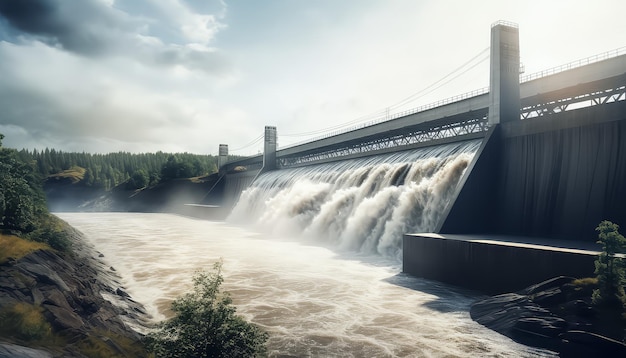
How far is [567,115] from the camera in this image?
Result: 17.3m

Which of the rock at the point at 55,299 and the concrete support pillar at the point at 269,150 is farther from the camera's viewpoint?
the concrete support pillar at the point at 269,150

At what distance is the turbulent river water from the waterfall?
1.77 m

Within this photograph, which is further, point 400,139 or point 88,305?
point 400,139

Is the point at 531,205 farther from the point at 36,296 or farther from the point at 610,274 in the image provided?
the point at 36,296

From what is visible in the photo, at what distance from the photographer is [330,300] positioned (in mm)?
13172

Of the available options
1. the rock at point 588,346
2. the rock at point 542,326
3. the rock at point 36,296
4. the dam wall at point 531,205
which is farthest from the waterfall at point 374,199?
the rock at point 36,296

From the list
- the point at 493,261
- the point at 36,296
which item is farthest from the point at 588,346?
the point at 36,296

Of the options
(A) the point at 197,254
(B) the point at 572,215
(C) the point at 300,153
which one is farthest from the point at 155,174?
(B) the point at 572,215

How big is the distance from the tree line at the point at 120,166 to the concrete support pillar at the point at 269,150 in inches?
1233

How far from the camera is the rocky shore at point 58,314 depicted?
6.19 meters

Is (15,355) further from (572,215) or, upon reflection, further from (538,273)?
(572,215)

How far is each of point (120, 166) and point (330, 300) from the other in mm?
159201

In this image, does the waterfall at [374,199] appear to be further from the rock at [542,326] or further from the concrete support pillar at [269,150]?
the concrete support pillar at [269,150]

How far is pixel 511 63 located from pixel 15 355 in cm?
2561
